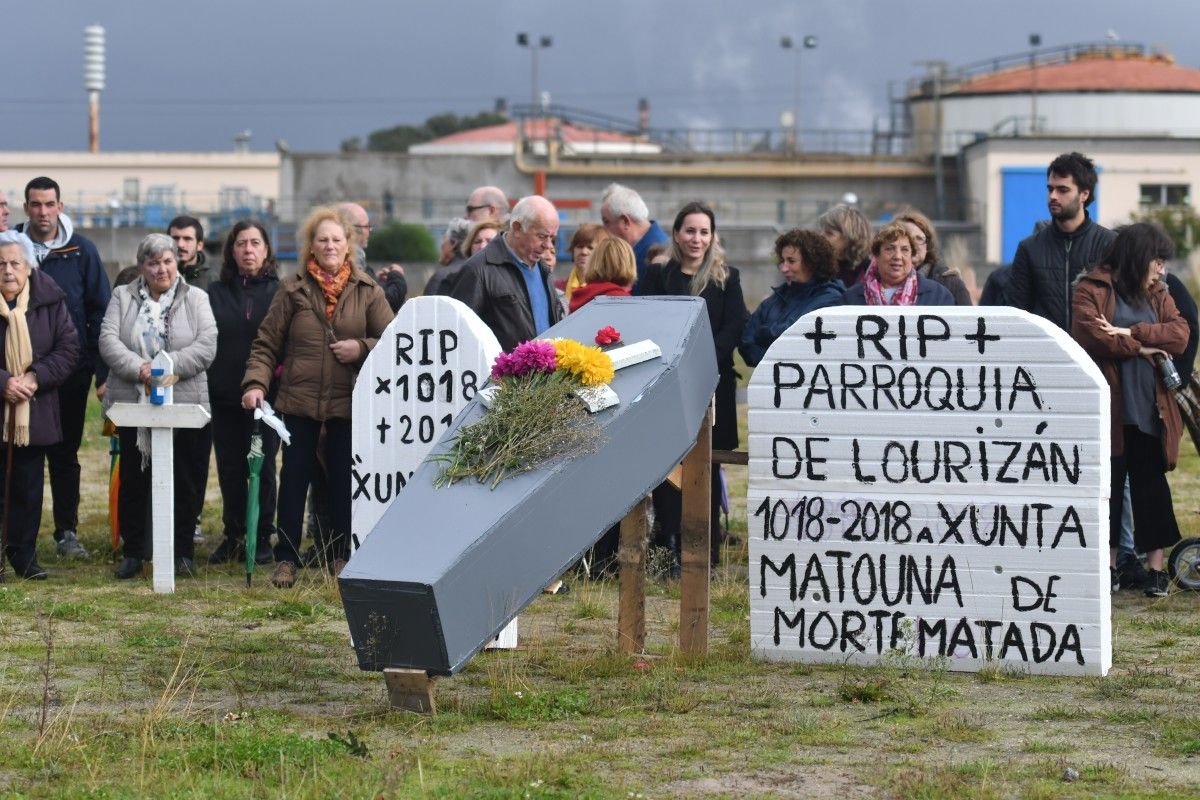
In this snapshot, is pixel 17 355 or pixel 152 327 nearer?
pixel 17 355

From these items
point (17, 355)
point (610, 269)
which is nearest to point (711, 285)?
point (610, 269)

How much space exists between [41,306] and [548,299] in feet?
9.73

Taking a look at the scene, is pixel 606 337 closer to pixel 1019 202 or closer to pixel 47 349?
pixel 47 349

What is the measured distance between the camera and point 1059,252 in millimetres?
10250

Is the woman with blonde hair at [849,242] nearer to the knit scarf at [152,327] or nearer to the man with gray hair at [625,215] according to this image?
the man with gray hair at [625,215]

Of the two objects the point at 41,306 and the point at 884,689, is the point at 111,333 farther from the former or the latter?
the point at 884,689

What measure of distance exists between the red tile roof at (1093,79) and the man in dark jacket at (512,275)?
6600 centimetres

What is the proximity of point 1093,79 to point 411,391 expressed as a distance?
69462mm

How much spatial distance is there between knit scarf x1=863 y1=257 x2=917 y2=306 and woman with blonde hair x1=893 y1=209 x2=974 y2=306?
2.09ft

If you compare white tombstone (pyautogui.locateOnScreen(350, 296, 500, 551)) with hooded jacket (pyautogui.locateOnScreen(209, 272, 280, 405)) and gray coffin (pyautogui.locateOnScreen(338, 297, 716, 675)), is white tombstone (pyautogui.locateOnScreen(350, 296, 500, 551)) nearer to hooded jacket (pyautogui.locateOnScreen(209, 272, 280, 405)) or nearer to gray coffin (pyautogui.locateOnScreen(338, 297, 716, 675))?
gray coffin (pyautogui.locateOnScreen(338, 297, 716, 675))

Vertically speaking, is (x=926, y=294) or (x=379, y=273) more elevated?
(x=379, y=273)

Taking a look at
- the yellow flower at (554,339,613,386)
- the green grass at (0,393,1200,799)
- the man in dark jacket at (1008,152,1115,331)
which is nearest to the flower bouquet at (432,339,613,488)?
the yellow flower at (554,339,613,386)

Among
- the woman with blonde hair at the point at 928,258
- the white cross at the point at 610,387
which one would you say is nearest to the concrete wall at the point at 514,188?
the woman with blonde hair at the point at 928,258

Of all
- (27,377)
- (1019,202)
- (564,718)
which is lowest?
(564,718)
